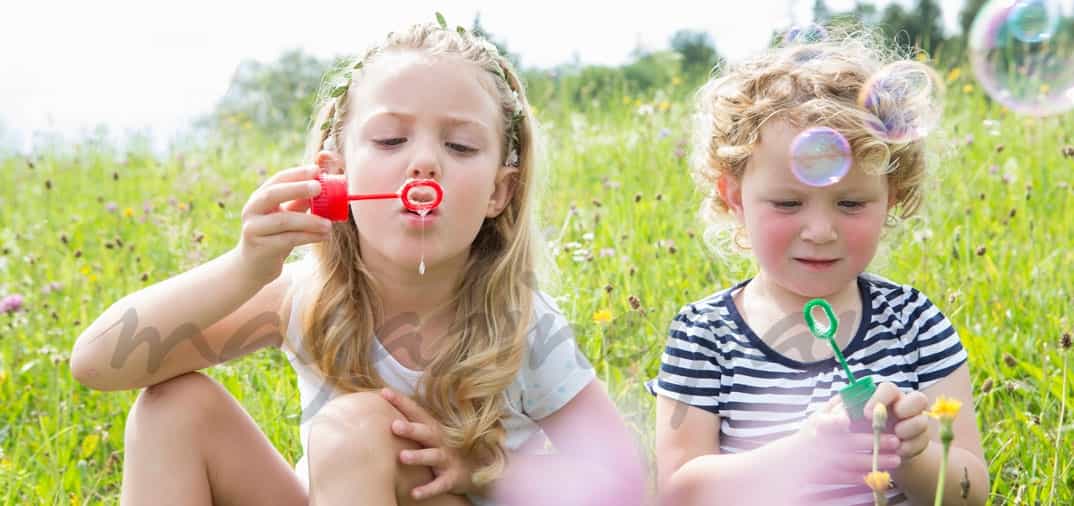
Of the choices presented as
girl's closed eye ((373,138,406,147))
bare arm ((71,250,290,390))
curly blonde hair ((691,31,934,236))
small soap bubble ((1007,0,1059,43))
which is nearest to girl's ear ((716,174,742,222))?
curly blonde hair ((691,31,934,236))

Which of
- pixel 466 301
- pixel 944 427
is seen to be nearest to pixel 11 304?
pixel 466 301

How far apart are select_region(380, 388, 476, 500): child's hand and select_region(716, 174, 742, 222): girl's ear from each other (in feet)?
1.87

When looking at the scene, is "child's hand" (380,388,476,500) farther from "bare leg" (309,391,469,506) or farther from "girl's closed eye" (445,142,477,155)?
"girl's closed eye" (445,142,477,155)

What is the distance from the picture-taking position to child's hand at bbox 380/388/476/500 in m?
1.59

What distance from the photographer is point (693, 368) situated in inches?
67.2

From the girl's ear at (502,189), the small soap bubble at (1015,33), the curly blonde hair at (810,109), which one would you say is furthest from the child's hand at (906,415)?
the small soap bubble at (1015,33)

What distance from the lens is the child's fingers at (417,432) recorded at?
1.59m

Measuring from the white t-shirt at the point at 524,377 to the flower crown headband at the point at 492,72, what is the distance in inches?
9.3

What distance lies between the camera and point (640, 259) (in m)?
2.68

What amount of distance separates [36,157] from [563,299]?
11.2ft

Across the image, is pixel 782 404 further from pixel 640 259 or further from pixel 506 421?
pixel 640 259

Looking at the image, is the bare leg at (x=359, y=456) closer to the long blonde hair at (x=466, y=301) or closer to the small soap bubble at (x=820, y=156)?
the long blonde hair at (x=466, y=301)

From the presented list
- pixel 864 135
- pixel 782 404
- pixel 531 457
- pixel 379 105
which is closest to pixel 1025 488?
pixel 782 404

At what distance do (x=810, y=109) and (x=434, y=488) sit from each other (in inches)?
30.2
